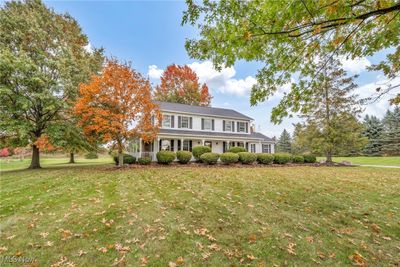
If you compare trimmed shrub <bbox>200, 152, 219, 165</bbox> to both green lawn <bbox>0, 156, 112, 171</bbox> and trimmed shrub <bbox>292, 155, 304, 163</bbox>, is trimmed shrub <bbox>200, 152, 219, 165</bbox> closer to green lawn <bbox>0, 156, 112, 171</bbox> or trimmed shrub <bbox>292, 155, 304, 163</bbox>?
trimmed shrub <bbox>292, 155, 304, 163</bbox>

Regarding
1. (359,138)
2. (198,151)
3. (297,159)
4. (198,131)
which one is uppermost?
(198,131)

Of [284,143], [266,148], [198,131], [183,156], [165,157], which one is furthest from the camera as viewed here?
[284,143]

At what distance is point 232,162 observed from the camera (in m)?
17.6

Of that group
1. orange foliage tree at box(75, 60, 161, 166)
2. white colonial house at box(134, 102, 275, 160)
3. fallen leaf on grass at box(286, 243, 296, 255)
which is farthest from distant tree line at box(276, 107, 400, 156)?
fallen leaf on grass at box(286, 243, 296, 255)

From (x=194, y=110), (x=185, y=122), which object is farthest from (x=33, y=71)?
(x=194, y=110)

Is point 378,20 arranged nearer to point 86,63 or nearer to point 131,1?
point 131,1

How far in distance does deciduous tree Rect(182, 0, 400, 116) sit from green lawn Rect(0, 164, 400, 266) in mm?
3042

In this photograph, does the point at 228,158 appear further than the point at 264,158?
No

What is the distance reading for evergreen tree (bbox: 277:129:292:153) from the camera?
157 ft

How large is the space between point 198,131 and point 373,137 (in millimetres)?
35138

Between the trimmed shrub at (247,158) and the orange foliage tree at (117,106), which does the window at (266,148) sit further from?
the orange foliage tree at (117,106)

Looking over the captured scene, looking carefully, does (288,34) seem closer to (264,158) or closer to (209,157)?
(209,157)

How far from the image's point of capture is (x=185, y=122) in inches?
848

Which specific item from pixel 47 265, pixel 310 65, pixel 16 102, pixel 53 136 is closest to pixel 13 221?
pixel 47 265
